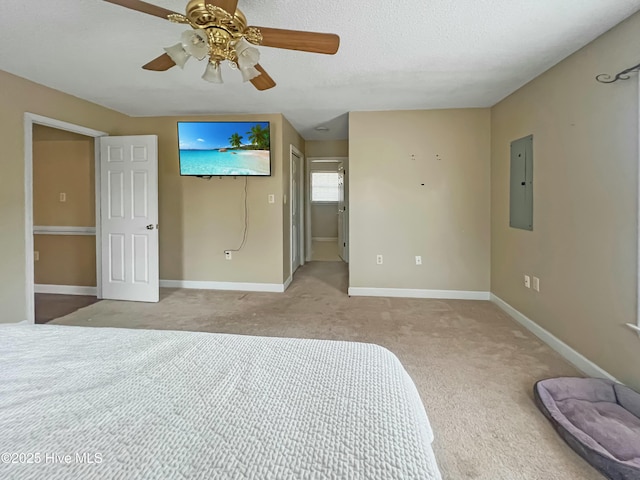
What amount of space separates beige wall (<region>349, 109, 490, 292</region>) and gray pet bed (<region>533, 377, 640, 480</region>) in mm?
2118

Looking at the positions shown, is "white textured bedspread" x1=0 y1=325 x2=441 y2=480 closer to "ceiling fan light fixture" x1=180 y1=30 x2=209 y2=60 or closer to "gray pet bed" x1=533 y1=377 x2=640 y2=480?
"gray pet bed" x1=533 y1=377 x2=640 y2=480

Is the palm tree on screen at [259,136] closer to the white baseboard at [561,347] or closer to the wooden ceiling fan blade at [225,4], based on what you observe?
the wooden ceiling fan blade at [225,4]

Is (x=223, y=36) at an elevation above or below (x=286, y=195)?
above

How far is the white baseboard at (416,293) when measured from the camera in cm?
392

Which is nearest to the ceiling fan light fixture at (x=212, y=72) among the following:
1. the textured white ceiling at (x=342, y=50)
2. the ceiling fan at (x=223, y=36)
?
the ceiling fan at (x=223, y=36)

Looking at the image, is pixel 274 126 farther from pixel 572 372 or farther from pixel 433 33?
pixel 572 372

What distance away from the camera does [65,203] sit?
4180mm

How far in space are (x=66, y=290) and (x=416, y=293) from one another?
464cm

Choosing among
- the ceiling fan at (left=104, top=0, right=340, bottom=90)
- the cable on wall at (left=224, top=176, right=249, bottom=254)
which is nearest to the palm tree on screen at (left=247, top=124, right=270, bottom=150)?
the cable on wall at (left=224, top=176, right=249, bottom=254)

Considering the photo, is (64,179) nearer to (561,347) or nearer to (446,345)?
(446,345)

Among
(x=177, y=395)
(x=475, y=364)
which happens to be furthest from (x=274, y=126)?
(x=177, y=395)

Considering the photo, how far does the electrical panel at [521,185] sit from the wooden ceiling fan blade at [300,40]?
7.63ft

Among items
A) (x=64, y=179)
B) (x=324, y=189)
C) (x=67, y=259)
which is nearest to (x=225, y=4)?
(x=64, y=179)

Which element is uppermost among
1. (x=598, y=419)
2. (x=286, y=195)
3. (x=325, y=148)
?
(x=325, y=148)
